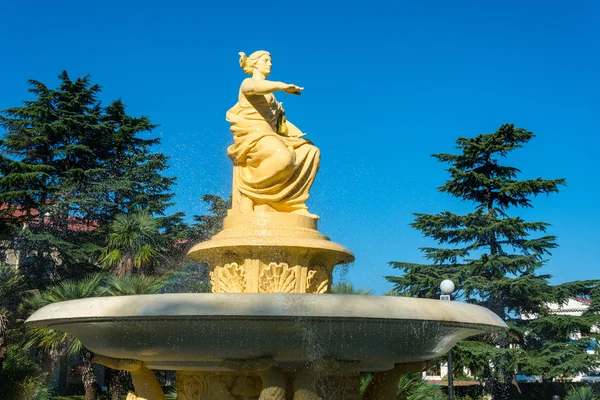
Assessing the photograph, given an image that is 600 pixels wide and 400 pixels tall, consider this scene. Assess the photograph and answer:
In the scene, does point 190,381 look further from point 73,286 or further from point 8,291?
point 8,291

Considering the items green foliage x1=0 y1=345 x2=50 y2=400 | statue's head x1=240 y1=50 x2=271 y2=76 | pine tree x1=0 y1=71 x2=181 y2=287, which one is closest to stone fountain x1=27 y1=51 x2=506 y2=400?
statue's head x1=240 y1=50 x2=271 y2=76

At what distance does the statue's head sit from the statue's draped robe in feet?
1.55

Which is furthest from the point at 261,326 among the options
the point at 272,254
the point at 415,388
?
the point at 415,388

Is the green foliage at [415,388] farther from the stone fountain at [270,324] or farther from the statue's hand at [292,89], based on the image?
the statue's hand at [292,89]

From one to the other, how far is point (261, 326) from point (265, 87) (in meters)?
3.99

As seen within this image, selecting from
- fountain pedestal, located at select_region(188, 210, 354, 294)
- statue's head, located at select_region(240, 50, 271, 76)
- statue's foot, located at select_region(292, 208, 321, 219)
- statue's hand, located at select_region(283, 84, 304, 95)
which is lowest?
fountain pedestal, located at select_region(188, 210, 354, 294)

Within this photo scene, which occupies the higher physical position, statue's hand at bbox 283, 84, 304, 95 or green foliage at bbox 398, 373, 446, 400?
statue's hand at bbox 283, 84, 304, 95

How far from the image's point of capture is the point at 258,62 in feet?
28.7

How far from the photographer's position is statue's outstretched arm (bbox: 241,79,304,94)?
7.69 m

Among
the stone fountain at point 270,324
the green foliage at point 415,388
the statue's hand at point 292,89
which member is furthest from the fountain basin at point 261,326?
the green foliage at point 415,388

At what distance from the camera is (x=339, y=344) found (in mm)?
5172

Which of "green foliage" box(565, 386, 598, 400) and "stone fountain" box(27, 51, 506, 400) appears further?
"green foliage" box(565, 386, 598, 400)

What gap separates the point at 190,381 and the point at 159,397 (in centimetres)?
41

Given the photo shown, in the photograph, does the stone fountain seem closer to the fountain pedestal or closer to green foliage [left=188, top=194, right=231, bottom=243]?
the fountain pedestal
